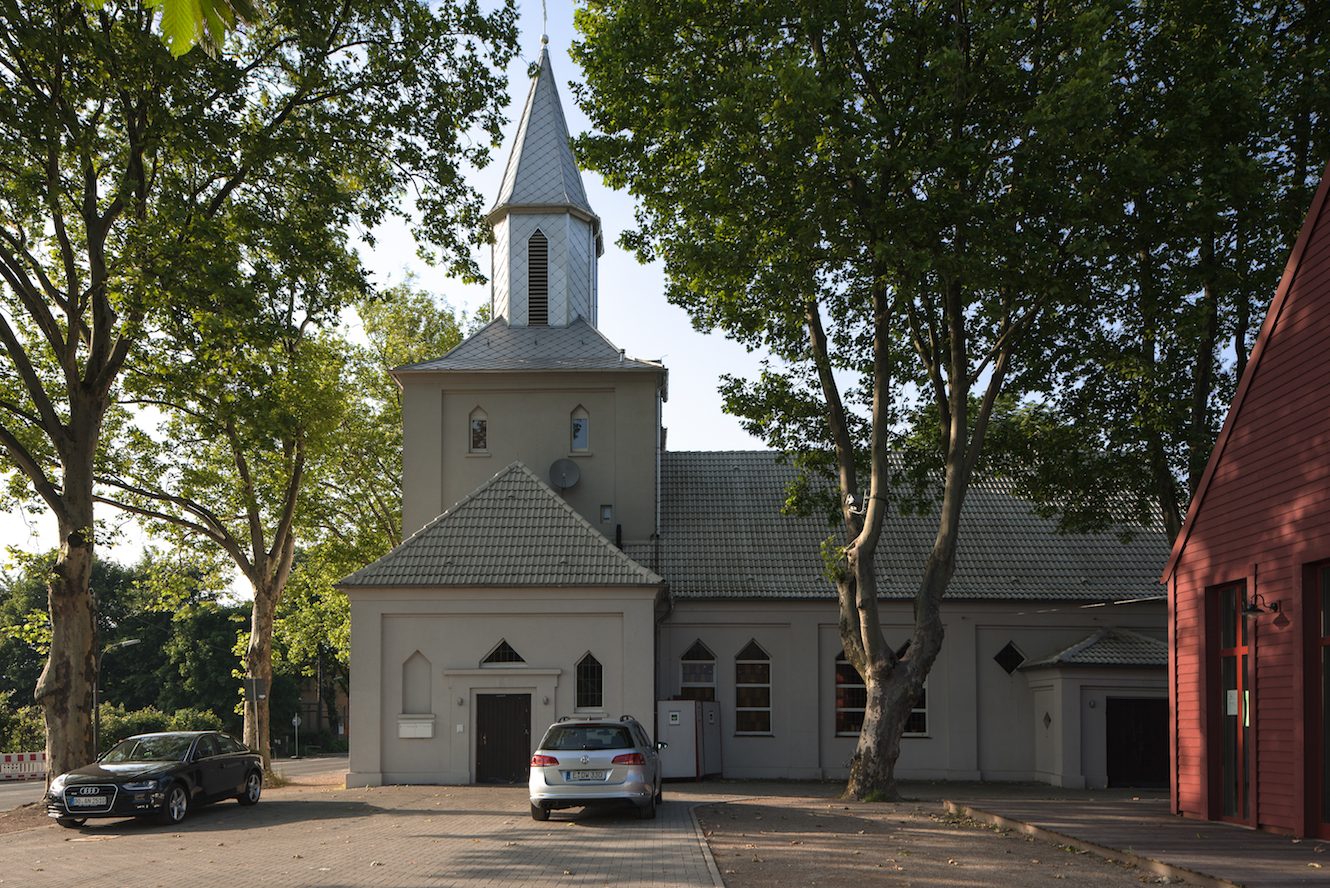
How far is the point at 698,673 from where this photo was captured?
31.3 m

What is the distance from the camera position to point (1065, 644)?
31500 millimetres

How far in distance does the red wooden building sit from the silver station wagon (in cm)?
821

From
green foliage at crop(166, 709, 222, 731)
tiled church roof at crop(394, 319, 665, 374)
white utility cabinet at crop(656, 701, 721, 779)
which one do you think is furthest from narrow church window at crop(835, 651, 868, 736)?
green foliage at crop(166, 709, 222, 731)

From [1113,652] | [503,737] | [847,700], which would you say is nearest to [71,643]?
[503,737]

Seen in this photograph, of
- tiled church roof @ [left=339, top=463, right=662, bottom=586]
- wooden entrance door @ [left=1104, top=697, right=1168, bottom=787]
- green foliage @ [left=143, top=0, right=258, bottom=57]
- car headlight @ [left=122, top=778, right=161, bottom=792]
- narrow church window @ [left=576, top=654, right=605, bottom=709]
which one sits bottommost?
wooden entrance door @ [left=1104, top=697, right=1168, bottom=787]

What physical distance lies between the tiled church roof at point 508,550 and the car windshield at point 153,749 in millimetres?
5850

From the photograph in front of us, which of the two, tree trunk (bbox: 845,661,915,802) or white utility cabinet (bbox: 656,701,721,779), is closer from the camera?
tree trunk (bbox: 845,661,915,802)

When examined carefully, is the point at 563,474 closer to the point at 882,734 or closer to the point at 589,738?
the point at 882,734

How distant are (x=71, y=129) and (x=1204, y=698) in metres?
19.3

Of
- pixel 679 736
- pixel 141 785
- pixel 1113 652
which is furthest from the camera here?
pixel 1113 652

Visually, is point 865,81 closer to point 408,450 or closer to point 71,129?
point 71,129

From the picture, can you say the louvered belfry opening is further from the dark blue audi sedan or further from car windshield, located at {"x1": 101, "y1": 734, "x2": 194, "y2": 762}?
car windshield, located at {"x1": 101, "y1": 734, "x2": 194, "y2": 762}

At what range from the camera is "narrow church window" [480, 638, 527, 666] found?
1075 inches

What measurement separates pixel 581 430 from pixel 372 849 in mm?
18323
